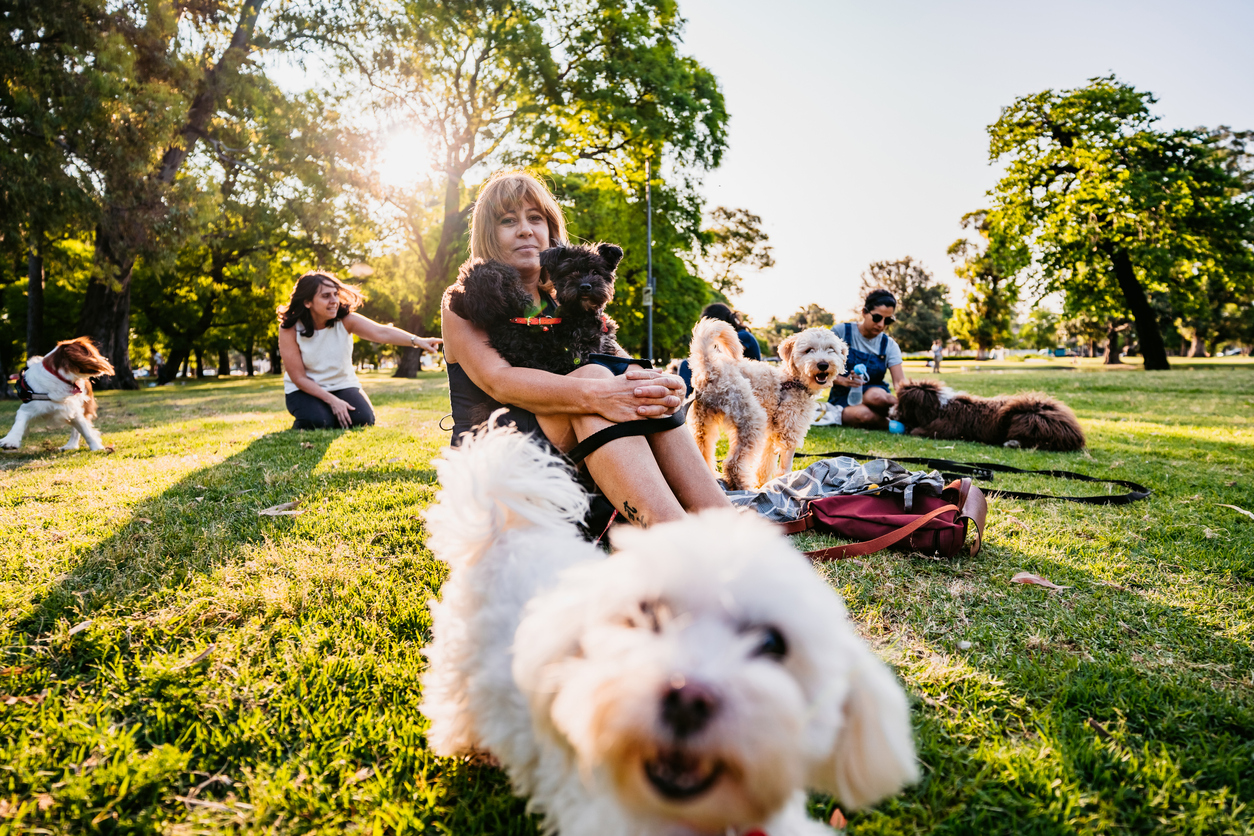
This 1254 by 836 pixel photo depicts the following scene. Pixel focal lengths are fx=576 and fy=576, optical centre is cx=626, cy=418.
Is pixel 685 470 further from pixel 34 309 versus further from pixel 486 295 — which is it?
pixel 34 309

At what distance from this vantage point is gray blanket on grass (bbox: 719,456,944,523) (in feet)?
12.1

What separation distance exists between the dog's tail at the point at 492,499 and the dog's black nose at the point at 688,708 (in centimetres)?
82

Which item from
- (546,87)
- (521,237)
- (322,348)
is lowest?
(322,348)

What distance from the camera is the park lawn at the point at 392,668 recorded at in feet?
4.89

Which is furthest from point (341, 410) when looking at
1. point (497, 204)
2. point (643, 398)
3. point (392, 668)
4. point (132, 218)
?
point (132, 218)

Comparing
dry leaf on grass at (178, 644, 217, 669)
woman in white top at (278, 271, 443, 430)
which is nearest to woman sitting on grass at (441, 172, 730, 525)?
dry leaf on grass at (178, 644, 217, 669)

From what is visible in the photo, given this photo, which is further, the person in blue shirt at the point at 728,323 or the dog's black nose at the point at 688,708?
the person in blue shirt at the point at 728,323

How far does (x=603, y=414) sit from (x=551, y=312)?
1.24 metres

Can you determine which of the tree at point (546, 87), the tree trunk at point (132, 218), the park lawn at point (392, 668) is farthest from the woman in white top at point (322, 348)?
the tree at point (546, 87)

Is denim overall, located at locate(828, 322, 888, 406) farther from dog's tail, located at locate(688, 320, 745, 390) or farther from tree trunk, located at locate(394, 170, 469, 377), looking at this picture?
tree trunk, located at locate(394, 170, 469, 377)

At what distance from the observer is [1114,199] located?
2250cm

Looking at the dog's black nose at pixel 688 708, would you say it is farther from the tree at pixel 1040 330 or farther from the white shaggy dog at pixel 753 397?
the tree at pixel 1040 330

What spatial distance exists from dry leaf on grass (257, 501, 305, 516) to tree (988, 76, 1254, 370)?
29010 mm

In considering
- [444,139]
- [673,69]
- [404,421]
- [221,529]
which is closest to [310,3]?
[444,139]
